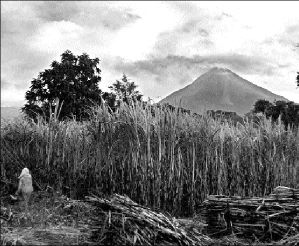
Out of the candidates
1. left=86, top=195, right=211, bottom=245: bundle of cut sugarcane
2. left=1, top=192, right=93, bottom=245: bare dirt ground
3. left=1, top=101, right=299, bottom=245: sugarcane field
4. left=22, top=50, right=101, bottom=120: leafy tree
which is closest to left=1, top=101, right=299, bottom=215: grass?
left=1, top=101, right=299, bottom=245: sugarcane field

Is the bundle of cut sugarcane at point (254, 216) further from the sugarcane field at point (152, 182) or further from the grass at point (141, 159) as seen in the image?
the grass at point (141, 159)

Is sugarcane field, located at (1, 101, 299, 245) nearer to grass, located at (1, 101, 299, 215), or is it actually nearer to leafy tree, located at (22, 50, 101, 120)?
grass, located at (1, 101, 299, 215)

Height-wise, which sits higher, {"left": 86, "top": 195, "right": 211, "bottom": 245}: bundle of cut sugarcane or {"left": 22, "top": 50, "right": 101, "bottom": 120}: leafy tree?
{"left": 22, "top": 50, "right": 101, "bottom": 120}: leafy tree

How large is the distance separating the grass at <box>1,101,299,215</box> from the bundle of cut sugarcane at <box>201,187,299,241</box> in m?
1.76

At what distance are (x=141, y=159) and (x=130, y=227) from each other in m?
3.18

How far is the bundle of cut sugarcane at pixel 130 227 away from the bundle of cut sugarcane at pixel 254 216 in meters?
Answer: 1.03

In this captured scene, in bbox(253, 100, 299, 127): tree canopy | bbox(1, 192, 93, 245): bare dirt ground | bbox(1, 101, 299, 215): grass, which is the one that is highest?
bbox(253, 100, 299, 127): tree canopy

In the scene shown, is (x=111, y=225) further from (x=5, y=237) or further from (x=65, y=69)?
(x=65, y=69)

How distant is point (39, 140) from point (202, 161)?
2654mm

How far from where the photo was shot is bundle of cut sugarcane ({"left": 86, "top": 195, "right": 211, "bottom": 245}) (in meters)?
3.97

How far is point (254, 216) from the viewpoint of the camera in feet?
16.9

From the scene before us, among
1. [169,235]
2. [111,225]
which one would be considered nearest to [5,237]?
[111,225]

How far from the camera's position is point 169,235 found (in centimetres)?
411

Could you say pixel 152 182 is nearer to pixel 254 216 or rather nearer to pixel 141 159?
pixel 141 159
